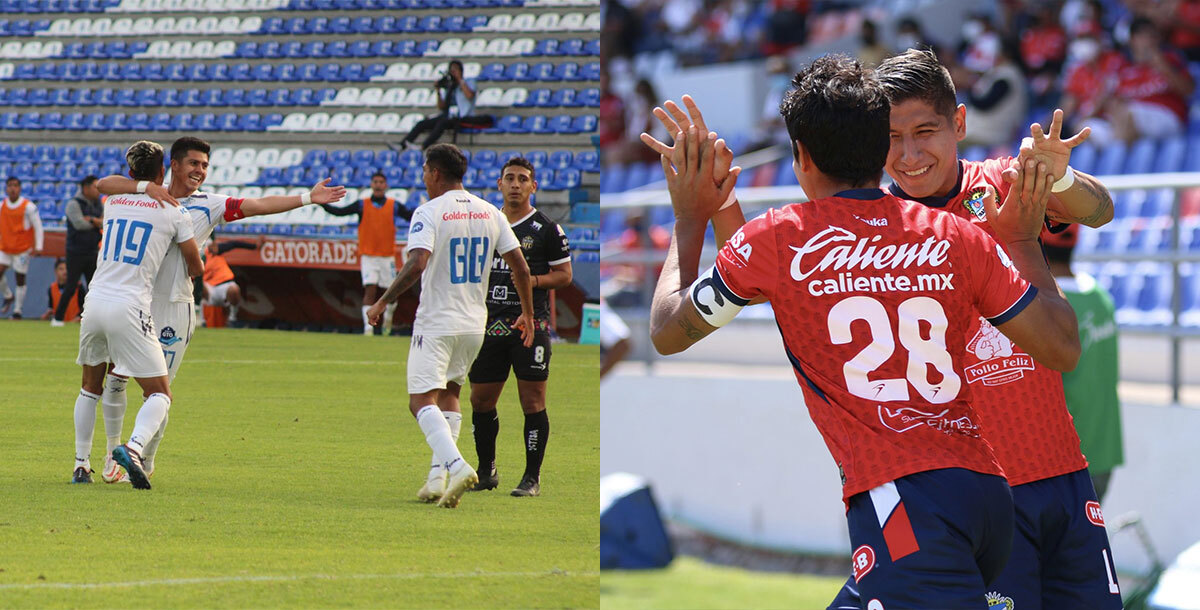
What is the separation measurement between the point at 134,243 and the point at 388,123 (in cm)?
803

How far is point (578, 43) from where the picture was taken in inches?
560

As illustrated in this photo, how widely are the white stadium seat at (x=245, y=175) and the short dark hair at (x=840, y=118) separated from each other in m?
12.7

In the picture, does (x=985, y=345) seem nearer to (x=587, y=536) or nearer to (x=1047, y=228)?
(x=1047, y=228)

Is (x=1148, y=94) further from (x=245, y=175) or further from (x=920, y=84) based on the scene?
(x=245, y=175)

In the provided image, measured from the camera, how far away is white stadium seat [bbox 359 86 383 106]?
46.6 feet

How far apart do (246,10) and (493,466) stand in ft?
35.1

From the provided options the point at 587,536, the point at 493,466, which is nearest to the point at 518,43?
the point at 493,466

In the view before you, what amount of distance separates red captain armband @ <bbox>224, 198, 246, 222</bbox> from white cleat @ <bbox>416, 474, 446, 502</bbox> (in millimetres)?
1459

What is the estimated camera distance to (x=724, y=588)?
6414mm

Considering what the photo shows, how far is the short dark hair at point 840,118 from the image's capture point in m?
2.13

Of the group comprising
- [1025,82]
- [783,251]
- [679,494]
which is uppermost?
[1025,82]

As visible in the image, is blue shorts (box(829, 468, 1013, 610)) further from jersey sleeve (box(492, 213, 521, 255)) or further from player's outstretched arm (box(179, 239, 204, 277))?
player's outstretched arm (box(179, 239, 204, 277))

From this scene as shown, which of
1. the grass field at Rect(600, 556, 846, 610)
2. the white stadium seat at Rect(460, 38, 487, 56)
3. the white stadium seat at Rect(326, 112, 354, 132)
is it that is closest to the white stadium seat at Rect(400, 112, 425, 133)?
the white stadium seat at Rect(326, 112, 354, 132)

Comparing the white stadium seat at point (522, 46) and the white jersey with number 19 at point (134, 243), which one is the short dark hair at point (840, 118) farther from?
the white stadium seat at point (522, 46)
